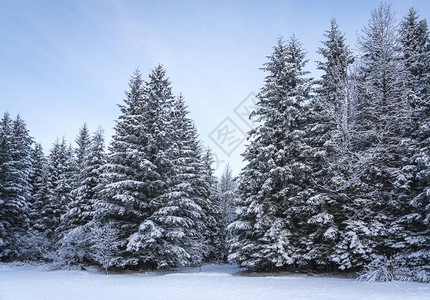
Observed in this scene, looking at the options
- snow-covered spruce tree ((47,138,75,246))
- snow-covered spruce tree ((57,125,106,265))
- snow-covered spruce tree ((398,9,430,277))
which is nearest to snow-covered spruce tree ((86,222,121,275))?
snow-covered spruce tree ((57,125,106,265))

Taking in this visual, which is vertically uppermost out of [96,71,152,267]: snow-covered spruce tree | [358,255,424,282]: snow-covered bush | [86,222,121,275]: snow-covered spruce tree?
[96,71,152,267]: snow-covered spruce tree

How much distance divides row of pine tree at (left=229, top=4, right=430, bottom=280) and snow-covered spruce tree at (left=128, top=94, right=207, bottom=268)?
3.77m

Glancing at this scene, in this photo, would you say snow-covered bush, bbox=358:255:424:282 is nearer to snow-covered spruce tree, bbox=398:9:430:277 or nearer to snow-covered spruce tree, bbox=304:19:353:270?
snow-covered spruce tree, bbox=398:9:430:277

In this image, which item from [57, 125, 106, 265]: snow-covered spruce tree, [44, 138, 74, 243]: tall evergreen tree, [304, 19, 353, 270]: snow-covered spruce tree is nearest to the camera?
[304, 19, 353, 270]: snow-covered spruce tree

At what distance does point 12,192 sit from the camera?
26078mm

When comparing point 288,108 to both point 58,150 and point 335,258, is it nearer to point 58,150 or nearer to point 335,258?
point 335,258

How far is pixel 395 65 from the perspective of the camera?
50.1ft

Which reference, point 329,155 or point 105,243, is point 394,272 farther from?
point 105,243

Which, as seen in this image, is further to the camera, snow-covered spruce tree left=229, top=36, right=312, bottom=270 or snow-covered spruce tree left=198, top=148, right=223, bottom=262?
snow-covered spruce tree left=198, top=148, right=223, bottom=262

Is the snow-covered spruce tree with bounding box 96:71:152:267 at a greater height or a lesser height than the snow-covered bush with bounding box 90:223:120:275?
greater

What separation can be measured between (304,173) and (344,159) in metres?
3.49

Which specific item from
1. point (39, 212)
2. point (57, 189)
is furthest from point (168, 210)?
point (39, 212)

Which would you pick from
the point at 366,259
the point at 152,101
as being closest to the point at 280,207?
the point at 366,259

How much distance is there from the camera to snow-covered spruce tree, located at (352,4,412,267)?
1450cm
